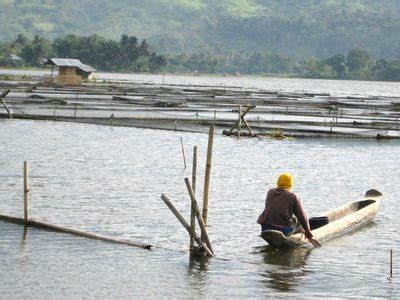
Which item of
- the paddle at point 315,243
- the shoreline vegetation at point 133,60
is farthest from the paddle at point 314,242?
the shoreline vegetation at point 133,60

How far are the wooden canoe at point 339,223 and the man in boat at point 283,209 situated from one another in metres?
0.13

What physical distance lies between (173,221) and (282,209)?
3.72 metres

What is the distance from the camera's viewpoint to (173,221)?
55.2ft

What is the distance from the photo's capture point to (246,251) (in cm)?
1448

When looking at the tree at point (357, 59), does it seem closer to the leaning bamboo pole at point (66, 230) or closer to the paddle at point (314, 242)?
the leaning bamboo pole at point (66, 230)

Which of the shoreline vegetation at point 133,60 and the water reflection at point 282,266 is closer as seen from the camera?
the water reflection at point 282,266

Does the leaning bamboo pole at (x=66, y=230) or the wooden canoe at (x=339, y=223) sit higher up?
the wooden canoe at (x=339, y=223)

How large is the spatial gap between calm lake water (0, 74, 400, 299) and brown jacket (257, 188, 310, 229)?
60cm

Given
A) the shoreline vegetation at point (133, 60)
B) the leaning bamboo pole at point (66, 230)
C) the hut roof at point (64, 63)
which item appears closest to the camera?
the leaning bamboo pole at point (66, 230)

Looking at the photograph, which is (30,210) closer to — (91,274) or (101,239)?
(101,239)

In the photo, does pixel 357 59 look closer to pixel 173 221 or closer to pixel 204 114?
pixel 204 114

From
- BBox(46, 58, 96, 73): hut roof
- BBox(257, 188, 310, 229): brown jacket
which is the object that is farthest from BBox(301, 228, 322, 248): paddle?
BBox(46, 58, 96, 73): hut roof

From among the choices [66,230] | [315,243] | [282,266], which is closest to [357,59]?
[315,243]

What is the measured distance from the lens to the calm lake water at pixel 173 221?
1230cm
